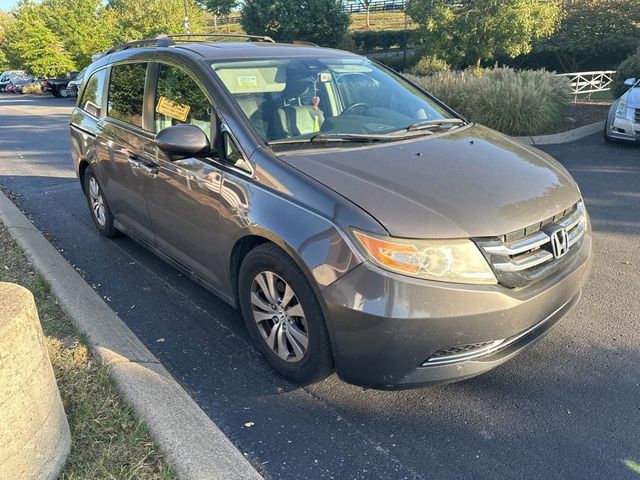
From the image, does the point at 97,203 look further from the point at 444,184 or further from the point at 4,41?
the point at 4,41

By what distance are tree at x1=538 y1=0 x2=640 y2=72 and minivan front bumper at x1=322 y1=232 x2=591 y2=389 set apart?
29102 millimetres

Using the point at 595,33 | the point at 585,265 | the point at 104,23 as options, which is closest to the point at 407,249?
the point at 585,265

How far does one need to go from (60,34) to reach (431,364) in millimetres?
47750

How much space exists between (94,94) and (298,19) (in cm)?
3112

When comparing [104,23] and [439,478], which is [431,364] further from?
[104,23]

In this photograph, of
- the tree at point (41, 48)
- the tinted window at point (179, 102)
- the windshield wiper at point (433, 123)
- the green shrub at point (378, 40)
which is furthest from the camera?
the green shrub at point (378, 40)

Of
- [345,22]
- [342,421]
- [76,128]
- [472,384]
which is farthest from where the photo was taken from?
[345,22]

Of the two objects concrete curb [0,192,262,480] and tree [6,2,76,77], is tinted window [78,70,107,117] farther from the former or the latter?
tree [6,2,76,77]

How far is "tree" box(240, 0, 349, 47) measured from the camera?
110 ft

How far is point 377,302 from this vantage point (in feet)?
7.62

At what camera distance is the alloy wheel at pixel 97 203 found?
5113 millimetres

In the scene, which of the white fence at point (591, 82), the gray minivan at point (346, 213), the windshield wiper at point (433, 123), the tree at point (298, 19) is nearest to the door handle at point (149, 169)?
the gray minivan at point (346, 213)

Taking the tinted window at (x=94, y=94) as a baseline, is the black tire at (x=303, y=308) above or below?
below

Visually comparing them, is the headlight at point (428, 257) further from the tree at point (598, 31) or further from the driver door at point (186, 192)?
the tree at point (598, 31)
